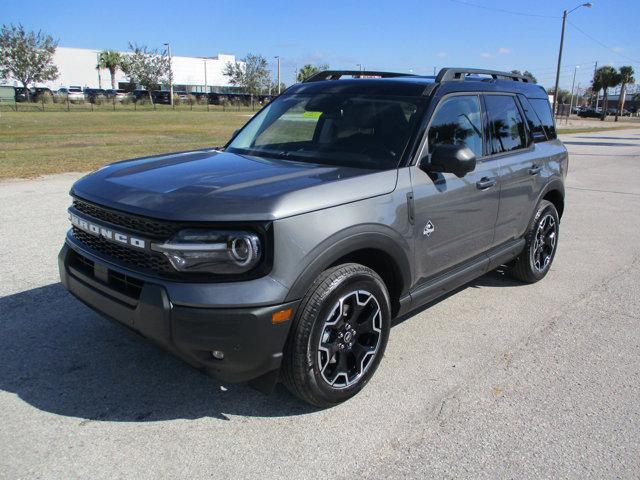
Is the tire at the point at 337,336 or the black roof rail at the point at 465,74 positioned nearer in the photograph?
the tire at the point at 337,336

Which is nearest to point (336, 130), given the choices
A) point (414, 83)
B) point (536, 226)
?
point (414, 83)

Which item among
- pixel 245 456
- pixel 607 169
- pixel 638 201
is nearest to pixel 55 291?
pixel 245 456

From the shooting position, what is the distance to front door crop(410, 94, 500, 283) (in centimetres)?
359

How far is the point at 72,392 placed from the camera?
3270 mm

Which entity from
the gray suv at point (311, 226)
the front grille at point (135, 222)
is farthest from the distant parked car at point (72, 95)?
the front grille at point (135, 222)

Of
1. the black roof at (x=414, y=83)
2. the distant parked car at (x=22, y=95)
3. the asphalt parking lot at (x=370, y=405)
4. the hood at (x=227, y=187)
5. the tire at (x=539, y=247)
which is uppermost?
the distant parked car at (x=22, y=95)

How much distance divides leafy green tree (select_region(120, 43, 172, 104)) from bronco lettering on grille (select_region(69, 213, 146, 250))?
73388 millimetres

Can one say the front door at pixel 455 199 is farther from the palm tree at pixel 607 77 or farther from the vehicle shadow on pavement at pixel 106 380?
the palm tree at pixel 607 77

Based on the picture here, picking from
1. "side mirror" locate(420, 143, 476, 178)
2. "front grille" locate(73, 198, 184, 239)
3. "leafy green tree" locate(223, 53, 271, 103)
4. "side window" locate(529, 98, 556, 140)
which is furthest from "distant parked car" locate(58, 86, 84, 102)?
"side mirror" locate(420, 143, 476, 178)

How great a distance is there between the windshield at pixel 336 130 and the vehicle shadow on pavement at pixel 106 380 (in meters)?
1.58

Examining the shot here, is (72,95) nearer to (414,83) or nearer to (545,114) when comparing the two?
(545,114)

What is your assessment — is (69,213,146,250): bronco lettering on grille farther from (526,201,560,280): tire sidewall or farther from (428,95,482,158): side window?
(526,201,560,280): tire sidewall

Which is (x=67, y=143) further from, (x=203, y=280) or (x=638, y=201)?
(x=203, y=280)

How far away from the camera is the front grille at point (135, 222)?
8.95 feet
